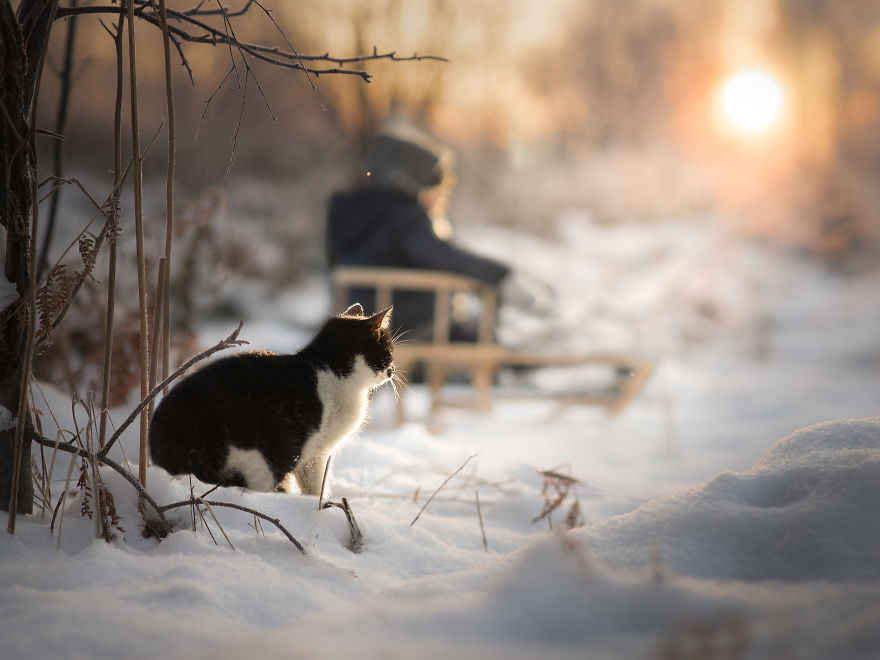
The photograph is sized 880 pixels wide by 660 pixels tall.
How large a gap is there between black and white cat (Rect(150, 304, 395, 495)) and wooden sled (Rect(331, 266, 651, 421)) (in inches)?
59.5

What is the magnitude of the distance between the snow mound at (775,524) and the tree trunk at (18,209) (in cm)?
103

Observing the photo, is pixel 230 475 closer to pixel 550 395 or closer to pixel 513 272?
pixel 513 272

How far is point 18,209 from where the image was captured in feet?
3.34

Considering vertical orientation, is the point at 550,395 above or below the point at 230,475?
below

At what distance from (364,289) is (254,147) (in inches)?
163

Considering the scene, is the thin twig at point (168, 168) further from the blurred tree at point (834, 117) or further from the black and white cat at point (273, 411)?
the blurred tree at point (834, 117)

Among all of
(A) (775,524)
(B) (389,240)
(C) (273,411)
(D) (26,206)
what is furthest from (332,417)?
(B) (389,240)

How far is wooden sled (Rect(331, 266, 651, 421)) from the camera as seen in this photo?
319cm

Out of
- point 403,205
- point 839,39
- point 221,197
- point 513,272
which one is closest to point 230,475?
point 221,197

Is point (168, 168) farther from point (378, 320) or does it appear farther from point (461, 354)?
point (461, 354)

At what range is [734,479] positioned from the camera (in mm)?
1057

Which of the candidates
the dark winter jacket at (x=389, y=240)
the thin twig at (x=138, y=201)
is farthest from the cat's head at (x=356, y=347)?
the dark winter jacket at (x=389, y=240)

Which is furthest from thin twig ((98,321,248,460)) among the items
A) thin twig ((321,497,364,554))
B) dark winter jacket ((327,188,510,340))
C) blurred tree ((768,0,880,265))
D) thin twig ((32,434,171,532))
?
blurred tree ((768,0,880,265))

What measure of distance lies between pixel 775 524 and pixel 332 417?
3.07ft
